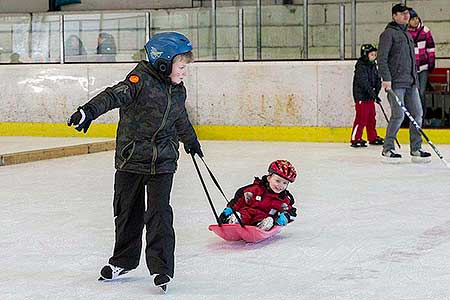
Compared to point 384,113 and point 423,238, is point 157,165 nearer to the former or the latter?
point 423,238

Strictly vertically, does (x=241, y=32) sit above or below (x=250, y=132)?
above

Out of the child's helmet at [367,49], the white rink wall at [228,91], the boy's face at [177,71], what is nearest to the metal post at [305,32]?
the white rink wall at [228,91]

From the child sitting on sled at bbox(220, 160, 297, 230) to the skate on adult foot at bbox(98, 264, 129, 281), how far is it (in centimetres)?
95

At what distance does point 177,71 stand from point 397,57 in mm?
5416

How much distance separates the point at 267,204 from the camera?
508cm

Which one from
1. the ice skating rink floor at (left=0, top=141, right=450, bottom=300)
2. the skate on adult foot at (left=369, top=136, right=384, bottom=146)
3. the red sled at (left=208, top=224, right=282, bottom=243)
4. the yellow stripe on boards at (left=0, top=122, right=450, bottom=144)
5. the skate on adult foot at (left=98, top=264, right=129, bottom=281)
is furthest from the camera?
the yellow stripe on boards at (left=0, top=122, right=450, bottom=144)

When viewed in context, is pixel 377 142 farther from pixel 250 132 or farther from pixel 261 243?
pixel 261 243

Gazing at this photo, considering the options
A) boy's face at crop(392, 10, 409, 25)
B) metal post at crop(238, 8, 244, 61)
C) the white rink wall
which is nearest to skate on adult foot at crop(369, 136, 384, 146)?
the white rink wall

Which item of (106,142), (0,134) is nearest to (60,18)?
(0,134)

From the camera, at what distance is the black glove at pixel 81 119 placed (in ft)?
11.8

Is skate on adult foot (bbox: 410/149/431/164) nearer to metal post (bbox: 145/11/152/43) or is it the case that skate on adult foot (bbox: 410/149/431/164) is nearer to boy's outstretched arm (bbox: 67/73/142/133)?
metal post (bbox: 145/11/152/43)

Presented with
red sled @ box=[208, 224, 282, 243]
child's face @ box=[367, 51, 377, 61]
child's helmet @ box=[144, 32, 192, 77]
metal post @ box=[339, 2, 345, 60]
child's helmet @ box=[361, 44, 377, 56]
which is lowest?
red sled @ box=[208, 224, 282, 243]

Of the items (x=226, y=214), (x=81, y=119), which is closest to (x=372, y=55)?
(x=226, y=214)

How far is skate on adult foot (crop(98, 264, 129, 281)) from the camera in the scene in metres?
4.21
